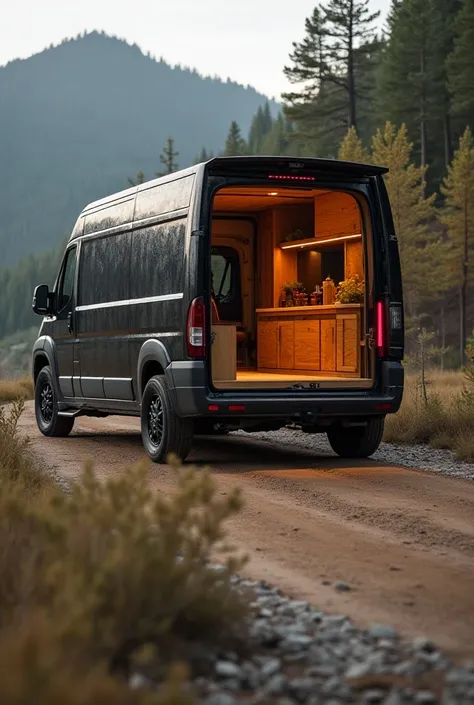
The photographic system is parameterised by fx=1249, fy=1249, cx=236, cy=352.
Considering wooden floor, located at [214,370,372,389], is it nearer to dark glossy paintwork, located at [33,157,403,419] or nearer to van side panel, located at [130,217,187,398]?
dark glossy paintwork, located at [33,157,403,419]

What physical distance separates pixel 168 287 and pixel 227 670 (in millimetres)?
7472

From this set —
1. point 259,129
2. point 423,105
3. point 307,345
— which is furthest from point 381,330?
point 259,129

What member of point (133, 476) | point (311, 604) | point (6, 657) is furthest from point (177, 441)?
point (6, 657)

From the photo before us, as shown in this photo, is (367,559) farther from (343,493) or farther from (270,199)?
(270,199)

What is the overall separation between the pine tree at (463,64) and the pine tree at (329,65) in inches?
198

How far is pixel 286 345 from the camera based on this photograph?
15062 millimetres

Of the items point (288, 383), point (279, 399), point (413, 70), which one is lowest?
point (279, 399)

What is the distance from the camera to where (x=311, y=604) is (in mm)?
5676

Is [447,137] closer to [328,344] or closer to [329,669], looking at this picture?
[328,344]

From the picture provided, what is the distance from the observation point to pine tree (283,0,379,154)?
65125mm

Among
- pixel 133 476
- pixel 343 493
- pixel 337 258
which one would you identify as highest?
pixel 337 258

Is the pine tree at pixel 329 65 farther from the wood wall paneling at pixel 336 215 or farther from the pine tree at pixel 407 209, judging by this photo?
the wood wall paneling at pixel 336 215

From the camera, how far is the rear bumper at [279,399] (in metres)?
11.0

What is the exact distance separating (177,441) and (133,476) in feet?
21.8
